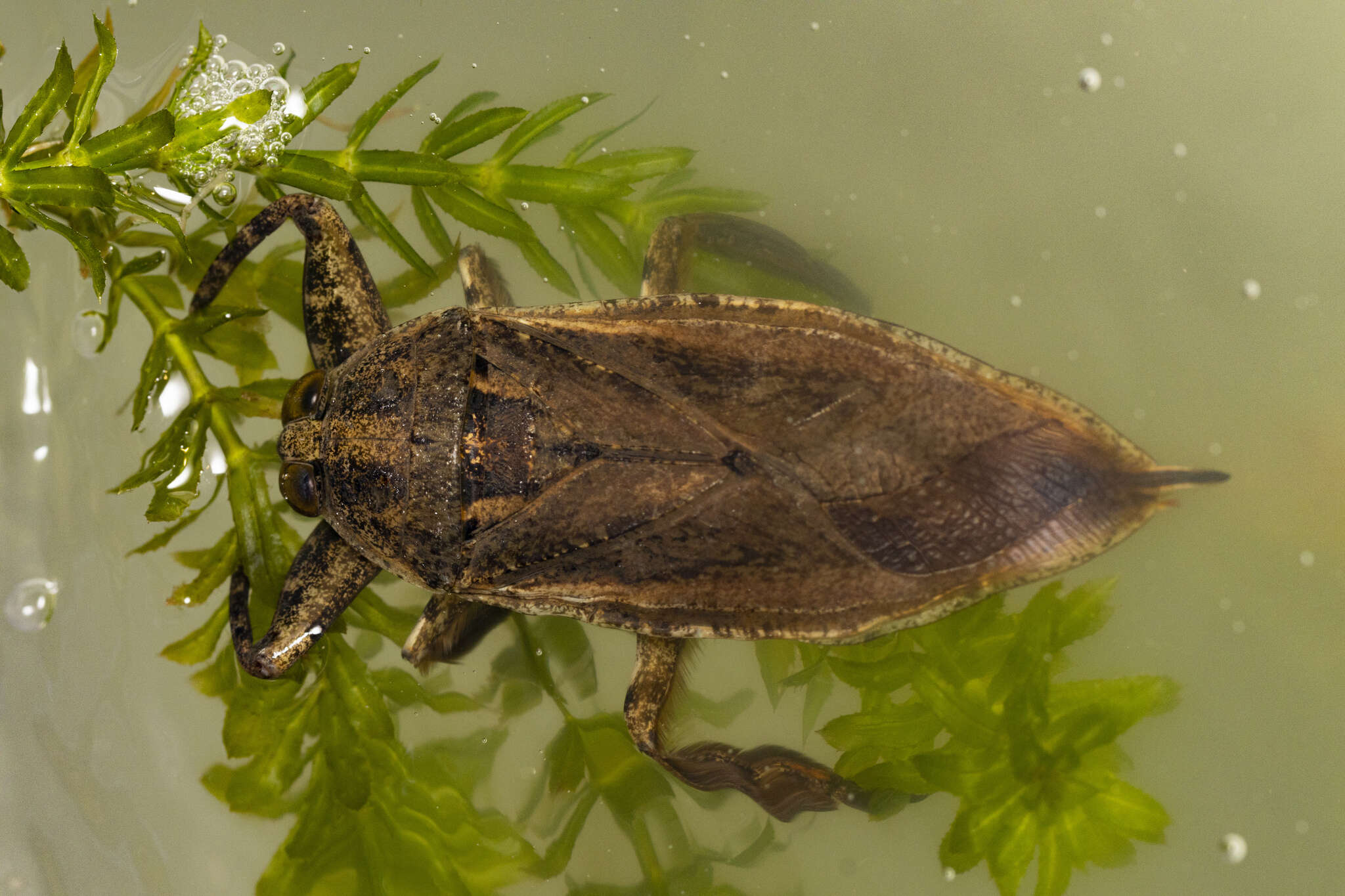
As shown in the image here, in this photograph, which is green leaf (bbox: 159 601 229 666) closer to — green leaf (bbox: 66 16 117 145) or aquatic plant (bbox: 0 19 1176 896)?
aquatic plant (bbox: 0 19 1176 896)

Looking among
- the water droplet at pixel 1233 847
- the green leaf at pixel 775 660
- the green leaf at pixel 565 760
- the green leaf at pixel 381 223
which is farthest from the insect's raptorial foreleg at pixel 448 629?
the water droplet at pixel 1233 847

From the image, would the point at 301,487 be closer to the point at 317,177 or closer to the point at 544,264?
the point at 317,177

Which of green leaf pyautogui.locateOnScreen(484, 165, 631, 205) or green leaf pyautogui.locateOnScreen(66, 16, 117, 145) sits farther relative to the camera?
green leaf pyautogui.locateOnScreen(484, 165, 631, 205)

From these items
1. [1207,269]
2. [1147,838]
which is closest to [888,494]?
[1147,838]

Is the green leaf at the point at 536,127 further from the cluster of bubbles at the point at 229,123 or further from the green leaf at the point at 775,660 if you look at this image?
the green leaf at the point at 775,660

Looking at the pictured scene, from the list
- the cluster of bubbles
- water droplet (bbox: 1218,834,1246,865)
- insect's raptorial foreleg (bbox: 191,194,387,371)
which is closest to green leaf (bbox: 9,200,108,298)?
the cluster of bubbles

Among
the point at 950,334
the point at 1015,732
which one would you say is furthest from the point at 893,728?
the point at 950,334

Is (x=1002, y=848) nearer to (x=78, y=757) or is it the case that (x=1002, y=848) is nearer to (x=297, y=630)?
(x=297, y=630)
